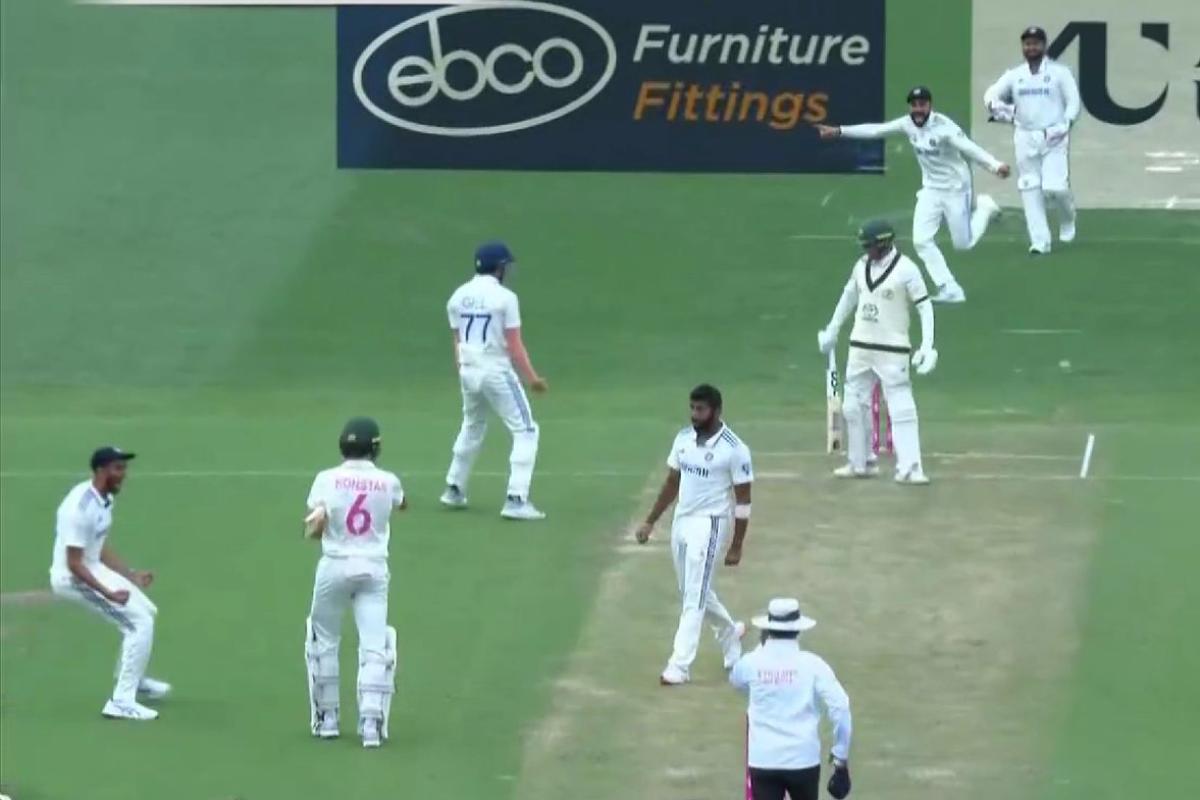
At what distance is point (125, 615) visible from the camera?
1656 centimetres

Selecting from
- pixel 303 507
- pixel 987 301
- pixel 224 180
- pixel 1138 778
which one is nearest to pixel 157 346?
pixel 224 180

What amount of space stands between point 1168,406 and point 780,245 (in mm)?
6074

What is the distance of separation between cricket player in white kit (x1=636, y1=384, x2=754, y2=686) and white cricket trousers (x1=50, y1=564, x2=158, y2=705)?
10.5ft

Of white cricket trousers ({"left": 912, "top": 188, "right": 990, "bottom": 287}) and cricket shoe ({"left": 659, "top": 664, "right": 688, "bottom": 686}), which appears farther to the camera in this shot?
white cricket trousers ({"left": 912, "top": 188, "right": 990, "bottom": 287})

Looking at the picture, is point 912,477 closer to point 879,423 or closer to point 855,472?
point 855,472

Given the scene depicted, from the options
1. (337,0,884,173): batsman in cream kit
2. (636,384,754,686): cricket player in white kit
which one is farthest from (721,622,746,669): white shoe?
(337,0,884,173): batsman in cream kit

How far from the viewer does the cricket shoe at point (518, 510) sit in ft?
67.8

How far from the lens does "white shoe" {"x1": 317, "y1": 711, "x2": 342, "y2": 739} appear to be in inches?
641

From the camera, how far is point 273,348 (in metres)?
27.3

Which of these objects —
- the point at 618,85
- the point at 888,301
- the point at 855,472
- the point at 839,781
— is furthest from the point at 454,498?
the point at 618,85

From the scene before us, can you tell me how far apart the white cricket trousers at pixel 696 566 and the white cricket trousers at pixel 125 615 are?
328 cm

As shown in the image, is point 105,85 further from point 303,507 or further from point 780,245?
point 303,507

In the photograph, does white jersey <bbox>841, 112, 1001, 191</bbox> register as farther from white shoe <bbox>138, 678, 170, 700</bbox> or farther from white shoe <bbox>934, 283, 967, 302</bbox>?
white shoe <bbox>138, 678, 170, 700</bbox>

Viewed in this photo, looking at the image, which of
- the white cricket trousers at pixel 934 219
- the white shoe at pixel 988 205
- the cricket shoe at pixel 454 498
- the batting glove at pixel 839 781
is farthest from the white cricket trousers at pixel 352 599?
the white shoe at pixel 988 205
